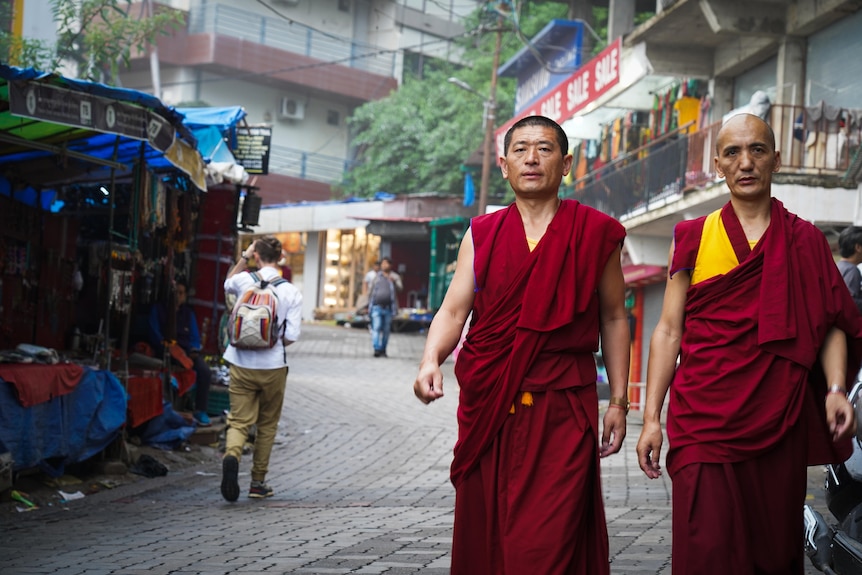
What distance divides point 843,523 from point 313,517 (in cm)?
431

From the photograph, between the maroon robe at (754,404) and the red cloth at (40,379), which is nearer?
the maroon robe at (754,404)

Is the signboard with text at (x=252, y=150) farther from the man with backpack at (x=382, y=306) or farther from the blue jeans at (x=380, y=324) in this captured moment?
the blue jeans at (x=380, y=324)

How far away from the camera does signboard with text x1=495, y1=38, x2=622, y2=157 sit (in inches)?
735

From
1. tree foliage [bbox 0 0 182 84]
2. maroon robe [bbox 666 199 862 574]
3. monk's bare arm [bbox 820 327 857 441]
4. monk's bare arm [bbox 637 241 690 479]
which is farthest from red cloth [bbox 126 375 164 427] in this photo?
monk's bare arm [bbox 820 327 857 441]

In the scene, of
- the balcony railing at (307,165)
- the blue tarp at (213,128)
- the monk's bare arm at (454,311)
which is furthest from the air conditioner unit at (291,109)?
the monk's bare arm at (454,311)

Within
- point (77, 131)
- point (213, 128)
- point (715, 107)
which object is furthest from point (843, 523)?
point (715, 107)

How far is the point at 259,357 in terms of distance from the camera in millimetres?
9375

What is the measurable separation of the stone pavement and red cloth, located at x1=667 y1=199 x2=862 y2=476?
1.93 m

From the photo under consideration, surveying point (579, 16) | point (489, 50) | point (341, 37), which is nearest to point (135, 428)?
point (579, 16)

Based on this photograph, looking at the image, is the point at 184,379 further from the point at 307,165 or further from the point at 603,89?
the point at 307,165

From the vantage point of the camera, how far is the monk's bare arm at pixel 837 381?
14.0ft

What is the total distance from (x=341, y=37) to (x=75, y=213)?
3588 centimetres

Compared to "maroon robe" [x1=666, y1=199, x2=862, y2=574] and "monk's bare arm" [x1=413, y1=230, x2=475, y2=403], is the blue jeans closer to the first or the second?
"monk's bare arm" [x1=413, y1=230, x2=475, y2=403]

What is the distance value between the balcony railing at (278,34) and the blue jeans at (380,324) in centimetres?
2117
